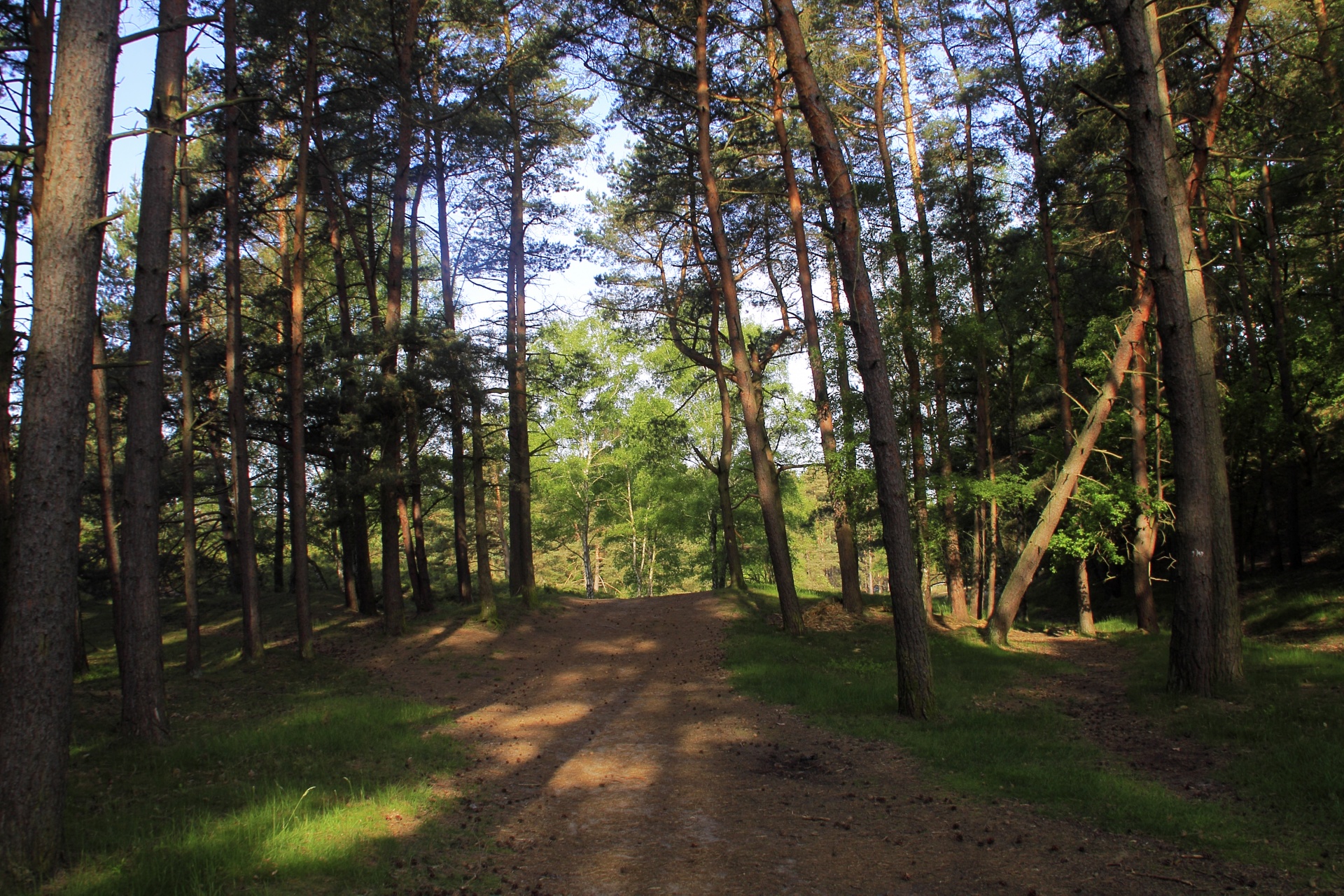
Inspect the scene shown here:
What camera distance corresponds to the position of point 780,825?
19.2 ft

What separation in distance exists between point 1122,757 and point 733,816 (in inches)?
152

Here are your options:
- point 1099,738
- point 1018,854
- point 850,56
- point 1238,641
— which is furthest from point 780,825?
point 850,56

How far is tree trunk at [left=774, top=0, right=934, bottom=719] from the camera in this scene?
29.7ft

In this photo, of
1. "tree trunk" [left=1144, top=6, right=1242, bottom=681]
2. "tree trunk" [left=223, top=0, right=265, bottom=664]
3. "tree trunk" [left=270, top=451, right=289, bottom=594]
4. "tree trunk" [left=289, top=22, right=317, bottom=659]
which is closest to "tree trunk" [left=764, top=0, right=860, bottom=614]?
"tree trunk" [left=1144, top=6, right=1242, bottom=681]

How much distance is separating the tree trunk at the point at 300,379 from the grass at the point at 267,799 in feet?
9.27

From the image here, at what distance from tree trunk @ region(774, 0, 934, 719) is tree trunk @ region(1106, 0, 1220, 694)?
301 centimetres

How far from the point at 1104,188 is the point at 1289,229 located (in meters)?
7.84

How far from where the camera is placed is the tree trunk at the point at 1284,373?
56.5 ft

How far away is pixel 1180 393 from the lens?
358 inches

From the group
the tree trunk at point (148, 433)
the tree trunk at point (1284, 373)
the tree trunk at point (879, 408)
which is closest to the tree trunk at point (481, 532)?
the tree trunk at point (148, 433)

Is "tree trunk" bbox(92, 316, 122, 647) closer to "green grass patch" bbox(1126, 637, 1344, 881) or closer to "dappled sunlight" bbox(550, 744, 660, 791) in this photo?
"dappled sunlight" bbox(550, 744, 660, 791)

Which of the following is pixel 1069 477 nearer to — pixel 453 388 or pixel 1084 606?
pixel 1084 606

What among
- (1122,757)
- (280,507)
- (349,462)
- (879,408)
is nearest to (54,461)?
(879,408)

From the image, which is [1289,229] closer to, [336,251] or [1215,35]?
[1215,35]
